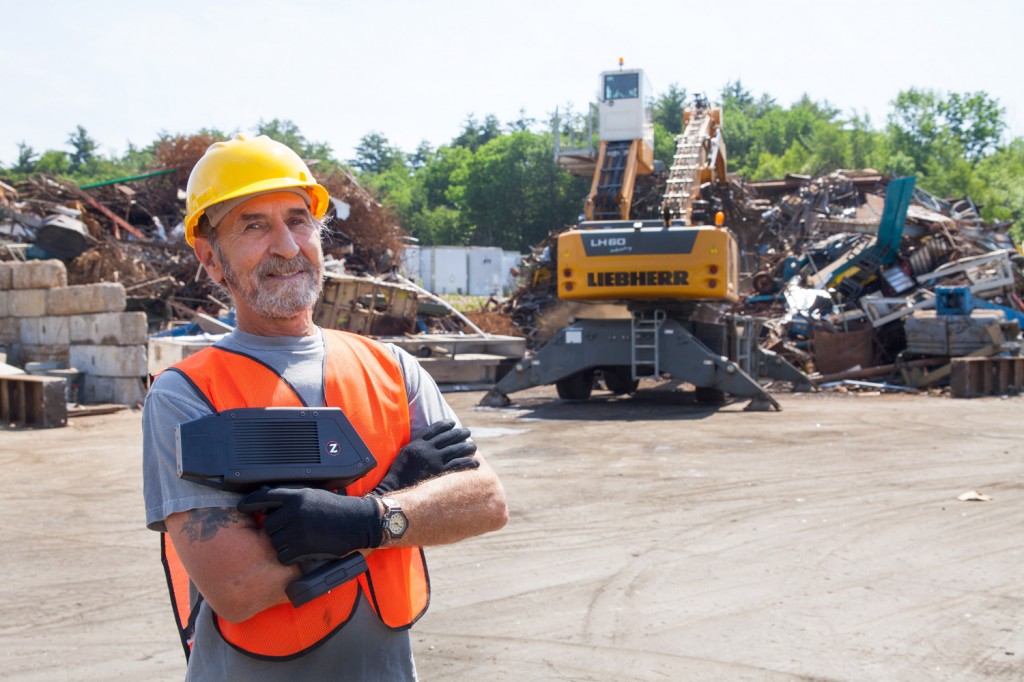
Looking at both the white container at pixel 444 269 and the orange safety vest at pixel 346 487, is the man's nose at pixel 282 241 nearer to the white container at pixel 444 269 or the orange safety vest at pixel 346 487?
the orange safety vest at pixel 346 487

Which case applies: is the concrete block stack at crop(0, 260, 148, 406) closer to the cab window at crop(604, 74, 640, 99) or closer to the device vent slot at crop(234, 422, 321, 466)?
the cab window at crop(604, 74, 640, 99)

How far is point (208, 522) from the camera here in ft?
7.06

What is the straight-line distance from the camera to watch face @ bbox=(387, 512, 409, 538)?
2240mm

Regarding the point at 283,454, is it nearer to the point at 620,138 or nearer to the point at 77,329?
the point at 77,329

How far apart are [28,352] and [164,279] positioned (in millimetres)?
3995

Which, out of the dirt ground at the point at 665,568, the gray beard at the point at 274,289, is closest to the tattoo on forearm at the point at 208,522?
the gray beard at the point at 274,289

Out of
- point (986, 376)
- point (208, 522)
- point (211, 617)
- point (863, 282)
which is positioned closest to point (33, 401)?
point (211, 617)

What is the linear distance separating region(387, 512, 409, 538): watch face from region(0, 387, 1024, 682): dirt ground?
2904 millimetres

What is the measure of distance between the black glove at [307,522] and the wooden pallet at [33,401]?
1303cm

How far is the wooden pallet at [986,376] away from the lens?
17.4 metres

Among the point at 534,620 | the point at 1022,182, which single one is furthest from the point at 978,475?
the point at 1022,182

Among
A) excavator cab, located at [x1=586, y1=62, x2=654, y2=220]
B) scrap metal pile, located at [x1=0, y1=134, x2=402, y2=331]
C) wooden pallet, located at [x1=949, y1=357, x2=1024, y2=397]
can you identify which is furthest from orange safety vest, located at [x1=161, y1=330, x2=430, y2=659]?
excavator cab, located at [x1=586, y1=62, x2=654, y2=220]

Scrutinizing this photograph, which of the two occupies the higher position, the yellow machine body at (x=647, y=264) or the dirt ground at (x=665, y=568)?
the yellow machine body at (x=647, y=264)

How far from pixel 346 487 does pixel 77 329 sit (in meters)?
16.0
